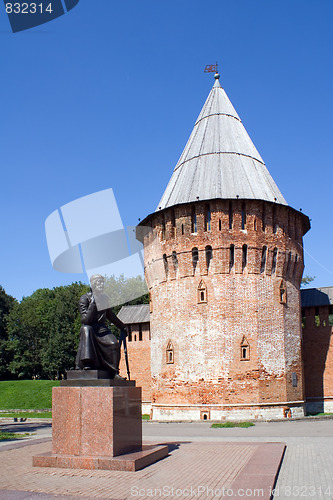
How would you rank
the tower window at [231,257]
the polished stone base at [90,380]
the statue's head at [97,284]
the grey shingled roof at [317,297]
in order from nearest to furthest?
the polished stone base at [90,380], the statue's head at [97,284], the tower window at [231,257], the grey shingled roof at [317,297]

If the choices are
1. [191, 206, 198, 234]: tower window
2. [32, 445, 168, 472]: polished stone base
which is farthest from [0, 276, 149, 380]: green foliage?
[32, 445, 168, 472]: polished stone base

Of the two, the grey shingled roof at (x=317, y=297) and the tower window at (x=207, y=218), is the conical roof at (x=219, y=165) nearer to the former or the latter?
the tower window at (x=207, y=218)

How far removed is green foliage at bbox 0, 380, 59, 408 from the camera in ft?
119

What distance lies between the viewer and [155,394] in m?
24.4

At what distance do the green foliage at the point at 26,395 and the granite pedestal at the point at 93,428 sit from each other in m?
27.3

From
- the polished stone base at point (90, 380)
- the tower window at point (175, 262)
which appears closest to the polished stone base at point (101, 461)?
the polished stone base at point (90, 380)

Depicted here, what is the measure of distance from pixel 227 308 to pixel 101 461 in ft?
50.4

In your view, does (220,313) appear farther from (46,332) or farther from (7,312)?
(7,312)

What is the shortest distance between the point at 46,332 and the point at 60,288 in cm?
668

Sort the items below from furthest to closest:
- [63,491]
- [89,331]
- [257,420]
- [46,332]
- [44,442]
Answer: [46,332], [257,420], [44,442], [89,331], [63,491]

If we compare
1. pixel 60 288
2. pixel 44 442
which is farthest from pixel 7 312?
pixel 44 442

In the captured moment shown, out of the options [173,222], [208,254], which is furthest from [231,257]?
[173,222]

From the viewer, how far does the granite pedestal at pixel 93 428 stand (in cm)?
817

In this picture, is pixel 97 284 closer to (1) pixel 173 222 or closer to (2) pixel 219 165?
(1) pixel 173 222
